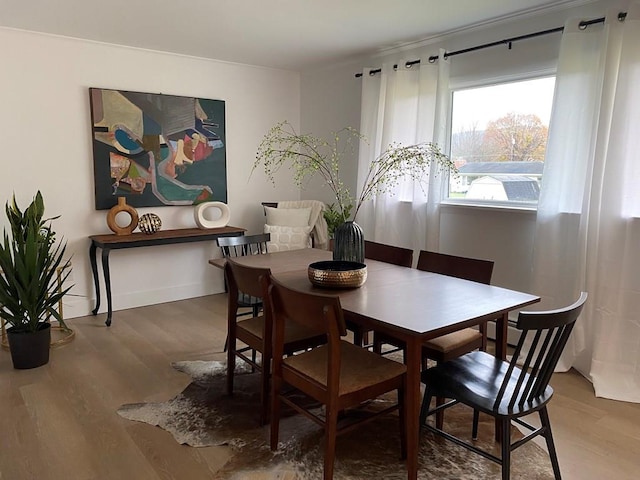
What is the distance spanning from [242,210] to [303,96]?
1478 mm

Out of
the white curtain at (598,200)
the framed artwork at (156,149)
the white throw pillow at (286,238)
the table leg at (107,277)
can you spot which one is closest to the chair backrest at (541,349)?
the white curtain at (598,200)

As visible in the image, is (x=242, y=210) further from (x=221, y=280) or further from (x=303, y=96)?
(x=303, y=96)

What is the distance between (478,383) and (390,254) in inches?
46.3

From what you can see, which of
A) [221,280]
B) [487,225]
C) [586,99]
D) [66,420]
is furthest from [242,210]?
[586,99]

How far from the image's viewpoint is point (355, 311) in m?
1.91

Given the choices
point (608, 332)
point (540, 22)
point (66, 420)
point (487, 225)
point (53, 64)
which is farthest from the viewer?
point (53, 64)

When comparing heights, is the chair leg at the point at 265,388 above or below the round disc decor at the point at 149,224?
below

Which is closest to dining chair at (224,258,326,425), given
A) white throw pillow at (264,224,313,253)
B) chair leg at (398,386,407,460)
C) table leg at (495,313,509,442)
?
chair leg at (398,386,407,460)

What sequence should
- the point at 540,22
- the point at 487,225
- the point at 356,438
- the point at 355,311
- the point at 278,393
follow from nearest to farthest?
1. the point at 355,311
2. the point at 278,393
3. the point at 356,438
4. the point at 540,22
5. the point at 487,225

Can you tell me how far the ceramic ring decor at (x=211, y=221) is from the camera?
181 inches

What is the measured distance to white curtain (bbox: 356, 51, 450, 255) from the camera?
380cm

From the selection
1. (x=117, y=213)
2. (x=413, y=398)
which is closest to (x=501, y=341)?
(x=413, y=398)

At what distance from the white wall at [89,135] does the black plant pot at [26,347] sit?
1098 mm

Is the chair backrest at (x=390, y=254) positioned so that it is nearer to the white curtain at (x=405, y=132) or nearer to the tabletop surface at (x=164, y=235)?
the white curtain at (x=405, y=132)
